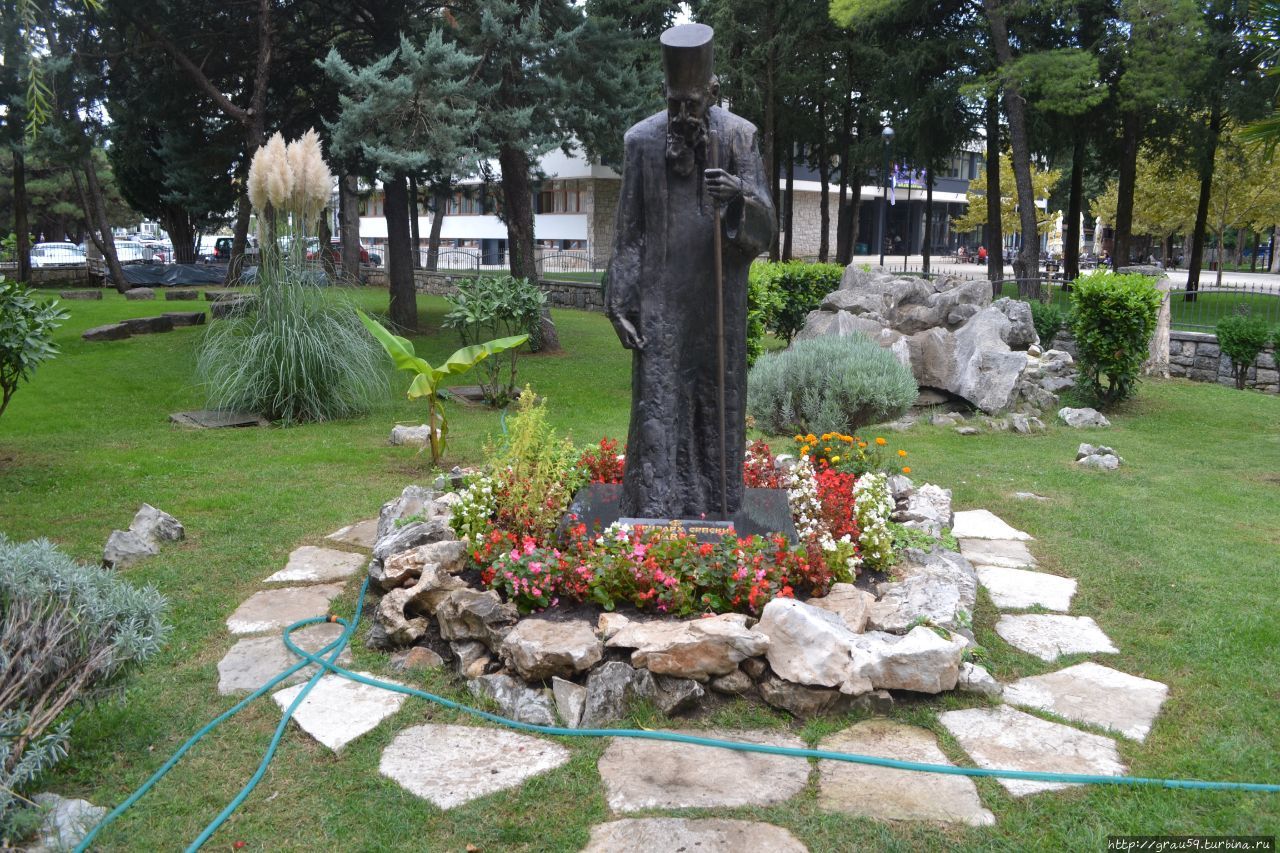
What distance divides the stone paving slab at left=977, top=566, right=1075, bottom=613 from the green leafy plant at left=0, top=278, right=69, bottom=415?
7.29 meters

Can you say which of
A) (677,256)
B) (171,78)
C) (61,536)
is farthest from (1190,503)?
(171,78)

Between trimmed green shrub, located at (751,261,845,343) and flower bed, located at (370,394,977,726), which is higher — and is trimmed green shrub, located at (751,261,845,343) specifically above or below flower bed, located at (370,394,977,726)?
above

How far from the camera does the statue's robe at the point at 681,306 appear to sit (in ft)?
15.6

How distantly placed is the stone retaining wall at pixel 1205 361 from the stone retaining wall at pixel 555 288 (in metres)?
13.0

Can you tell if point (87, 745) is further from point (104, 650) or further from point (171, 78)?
point (171, 78)

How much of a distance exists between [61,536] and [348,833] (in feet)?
14.1

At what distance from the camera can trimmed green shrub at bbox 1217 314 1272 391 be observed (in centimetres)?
1378

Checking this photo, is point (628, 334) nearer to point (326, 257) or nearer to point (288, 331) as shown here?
point (288, 331)

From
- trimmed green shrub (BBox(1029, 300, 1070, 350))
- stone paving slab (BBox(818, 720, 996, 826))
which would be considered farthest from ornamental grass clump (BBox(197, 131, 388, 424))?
trimmed green shrub (BBox(1029, 300, 1070, 350))

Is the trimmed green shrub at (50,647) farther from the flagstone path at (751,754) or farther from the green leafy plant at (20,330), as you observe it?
the green leafy plant at (20,330)

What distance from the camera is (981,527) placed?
7008 millimetres

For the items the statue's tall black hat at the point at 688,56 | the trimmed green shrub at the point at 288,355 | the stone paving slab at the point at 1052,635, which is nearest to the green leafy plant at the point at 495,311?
the trimmed green shrub at the point at 288,355

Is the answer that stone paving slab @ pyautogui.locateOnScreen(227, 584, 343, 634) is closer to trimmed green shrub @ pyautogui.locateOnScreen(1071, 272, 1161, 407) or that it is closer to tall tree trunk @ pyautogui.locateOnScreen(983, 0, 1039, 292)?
trimmed green shrub @ pyautogui.locateOnScreen(1071, 272, 1161, 407)

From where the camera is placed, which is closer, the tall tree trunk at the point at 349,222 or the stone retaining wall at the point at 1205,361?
the stone retaining wall at the point at 1205,361
